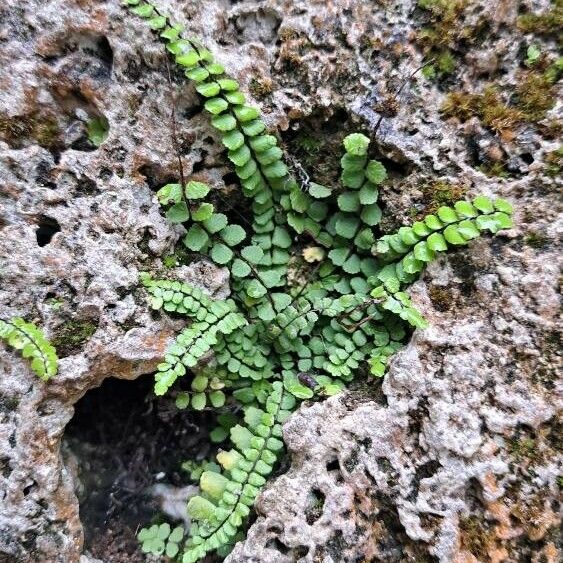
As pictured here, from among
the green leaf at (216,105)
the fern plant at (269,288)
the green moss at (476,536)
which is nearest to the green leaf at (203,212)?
the fern plant at (269,288)

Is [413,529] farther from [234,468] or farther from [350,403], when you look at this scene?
[234,468]

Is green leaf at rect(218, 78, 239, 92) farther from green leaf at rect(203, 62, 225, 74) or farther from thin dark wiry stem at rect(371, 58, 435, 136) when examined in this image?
thin dark wiry stem at rect(371, 58, 435, 136)

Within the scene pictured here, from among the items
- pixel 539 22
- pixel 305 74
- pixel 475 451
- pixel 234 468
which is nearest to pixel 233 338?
pixel 234 468

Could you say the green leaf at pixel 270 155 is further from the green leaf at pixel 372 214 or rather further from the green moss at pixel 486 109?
the green moss at pixel 486 109

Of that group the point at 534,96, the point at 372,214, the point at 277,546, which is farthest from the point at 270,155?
the point at 277,546

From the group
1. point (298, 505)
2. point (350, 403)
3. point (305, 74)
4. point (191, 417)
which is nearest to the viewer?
point (298, 505)

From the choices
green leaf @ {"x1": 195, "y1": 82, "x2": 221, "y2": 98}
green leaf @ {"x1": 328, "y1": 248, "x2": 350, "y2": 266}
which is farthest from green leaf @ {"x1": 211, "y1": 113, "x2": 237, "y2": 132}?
green leaf @ {"x1": 328, "y1": 248, "x2": 350, "y2": 266}
